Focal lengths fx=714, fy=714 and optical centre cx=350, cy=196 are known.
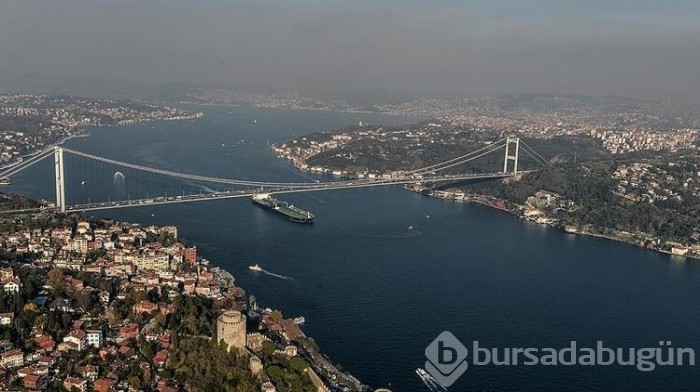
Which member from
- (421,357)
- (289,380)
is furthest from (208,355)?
(421,357)

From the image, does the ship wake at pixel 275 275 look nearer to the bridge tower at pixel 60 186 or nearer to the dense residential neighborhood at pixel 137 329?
the dense residential neighborhood at pixel 137 329

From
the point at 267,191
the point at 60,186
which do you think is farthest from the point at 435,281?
the point at 60,186

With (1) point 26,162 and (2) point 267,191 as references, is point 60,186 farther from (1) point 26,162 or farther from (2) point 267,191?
(2) point 267,191

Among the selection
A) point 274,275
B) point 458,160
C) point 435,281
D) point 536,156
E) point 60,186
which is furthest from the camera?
point 536,156

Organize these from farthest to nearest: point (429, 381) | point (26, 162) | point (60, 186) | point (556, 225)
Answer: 1. point (26, 162)
2. point (556, 225)
3. point (60, 186)
4. point (429, 381)

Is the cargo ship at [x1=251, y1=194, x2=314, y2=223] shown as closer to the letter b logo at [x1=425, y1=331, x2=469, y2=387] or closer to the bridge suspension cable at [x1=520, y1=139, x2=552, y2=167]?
the letter b logo at [x1=425, y1=331, x2=469, y2=387]

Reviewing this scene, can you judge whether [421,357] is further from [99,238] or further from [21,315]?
[99,238]

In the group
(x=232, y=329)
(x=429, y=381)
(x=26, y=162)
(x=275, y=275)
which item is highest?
(x=26, y=162)

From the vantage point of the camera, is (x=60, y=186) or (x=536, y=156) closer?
(x=60, y=186)
